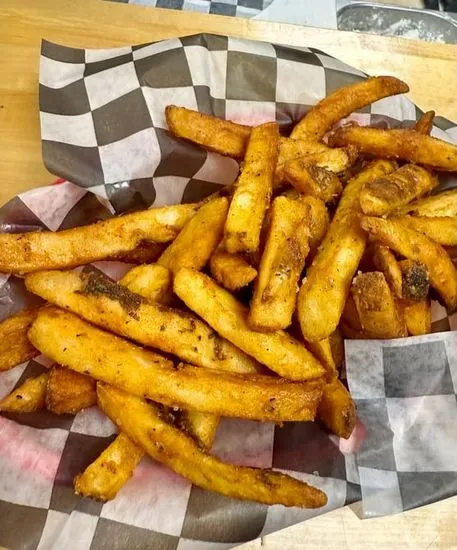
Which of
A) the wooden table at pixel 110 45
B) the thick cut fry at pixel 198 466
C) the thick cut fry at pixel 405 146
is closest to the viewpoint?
the thick cut fry at pixel 198 466

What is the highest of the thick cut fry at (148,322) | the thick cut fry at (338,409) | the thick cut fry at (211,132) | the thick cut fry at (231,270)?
the thick cut fry at (211,132)

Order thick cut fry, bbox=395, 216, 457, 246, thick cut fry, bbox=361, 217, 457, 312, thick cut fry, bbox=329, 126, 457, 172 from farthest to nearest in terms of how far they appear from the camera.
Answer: thick cut fry, bbox=329, 126, 457, 172, thick cut fry, bbox=395, 216, 457, 246, thick cut fry, bbox=361, 217, 457, 312

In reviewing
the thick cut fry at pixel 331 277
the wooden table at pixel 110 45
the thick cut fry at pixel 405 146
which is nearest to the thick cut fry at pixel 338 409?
the thick cut fry at pixel 331 277

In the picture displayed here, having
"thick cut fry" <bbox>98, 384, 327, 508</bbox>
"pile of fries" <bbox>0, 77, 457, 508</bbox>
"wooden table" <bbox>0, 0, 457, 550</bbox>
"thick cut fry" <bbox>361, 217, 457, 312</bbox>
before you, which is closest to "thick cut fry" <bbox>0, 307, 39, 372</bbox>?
"pile of fries" <bbox>0, 77, 457, 508</bbox>

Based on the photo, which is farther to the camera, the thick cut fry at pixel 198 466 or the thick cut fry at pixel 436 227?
the thick cut fry at pixel 436 227

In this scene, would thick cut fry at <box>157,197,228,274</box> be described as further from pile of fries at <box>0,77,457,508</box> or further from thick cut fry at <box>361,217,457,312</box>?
thick cut fry at <box>361,217,457,312</box>

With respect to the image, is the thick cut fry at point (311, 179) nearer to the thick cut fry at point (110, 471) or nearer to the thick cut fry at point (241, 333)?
the thick cut fry at point (241, 333)

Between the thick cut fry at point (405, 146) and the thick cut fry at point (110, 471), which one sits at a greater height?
the thick cut fry at point (405, 146)

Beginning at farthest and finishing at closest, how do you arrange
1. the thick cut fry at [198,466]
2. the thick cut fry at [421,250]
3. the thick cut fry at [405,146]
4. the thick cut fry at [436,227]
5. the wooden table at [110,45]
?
the wooden table at [110,45]
the thick cut fry at [405,146]
the thick cut fry at [436,227]
the thick cut fry at [421,250]
the thick cut fry at [198,466]
